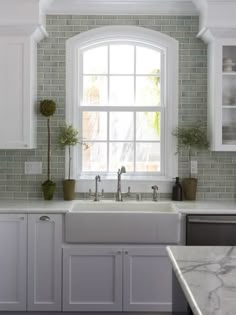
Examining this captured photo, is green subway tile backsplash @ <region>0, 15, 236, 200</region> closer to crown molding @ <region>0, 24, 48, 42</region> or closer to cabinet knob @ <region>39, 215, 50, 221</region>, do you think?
crown molding @ <region>0, 24, 48, 42</region>

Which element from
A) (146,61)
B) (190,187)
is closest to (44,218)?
(190,187)

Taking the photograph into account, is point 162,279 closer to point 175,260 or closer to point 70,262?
point 70,262

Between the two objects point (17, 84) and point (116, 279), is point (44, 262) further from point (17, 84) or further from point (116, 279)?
point (17, 84)

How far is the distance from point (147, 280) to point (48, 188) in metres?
1.28

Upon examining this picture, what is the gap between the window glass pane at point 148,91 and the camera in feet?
14.8

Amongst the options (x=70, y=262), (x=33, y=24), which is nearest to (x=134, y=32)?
(x=33, y=24)

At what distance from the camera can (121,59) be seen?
4508 mm

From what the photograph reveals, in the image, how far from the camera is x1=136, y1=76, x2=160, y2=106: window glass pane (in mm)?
4508

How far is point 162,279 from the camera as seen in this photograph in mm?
3727

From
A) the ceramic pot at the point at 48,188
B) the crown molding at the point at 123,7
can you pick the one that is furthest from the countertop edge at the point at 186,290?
the crown molding at the point at 123,7

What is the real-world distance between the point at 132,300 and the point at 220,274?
2.06 metres

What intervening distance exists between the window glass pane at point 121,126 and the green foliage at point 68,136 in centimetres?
40

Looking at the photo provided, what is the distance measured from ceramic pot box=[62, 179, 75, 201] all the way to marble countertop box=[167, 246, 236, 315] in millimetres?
2051

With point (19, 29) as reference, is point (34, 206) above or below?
below
